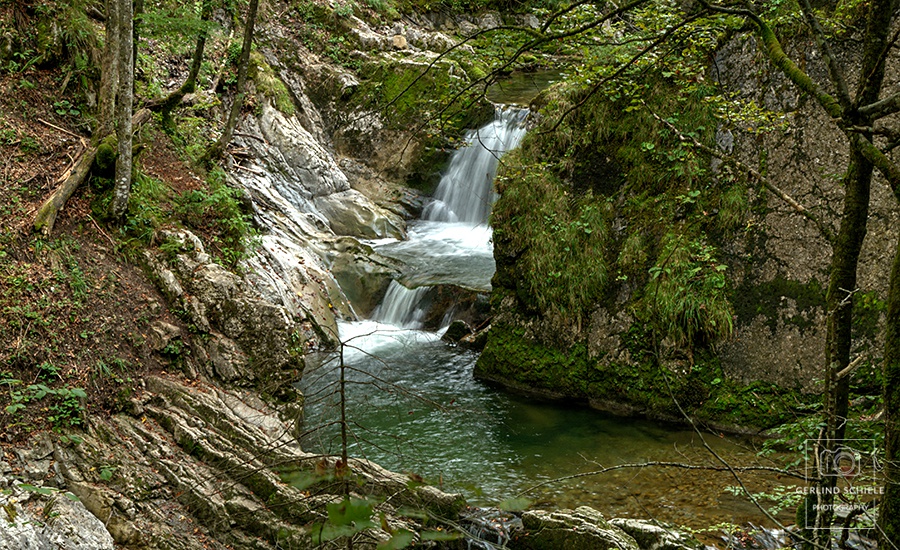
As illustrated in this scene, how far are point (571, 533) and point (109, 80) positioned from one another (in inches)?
314

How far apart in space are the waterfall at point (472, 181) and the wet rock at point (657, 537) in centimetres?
1013

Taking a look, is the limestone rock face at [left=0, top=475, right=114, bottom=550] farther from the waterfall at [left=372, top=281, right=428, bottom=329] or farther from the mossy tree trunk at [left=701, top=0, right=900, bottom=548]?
the waterfall at [left=372, top=281, right=428, bottom=329]

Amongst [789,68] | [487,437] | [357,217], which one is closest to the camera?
[789,68]

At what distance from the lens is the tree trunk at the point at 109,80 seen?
24.3ft

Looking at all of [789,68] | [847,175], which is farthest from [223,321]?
[847,175]

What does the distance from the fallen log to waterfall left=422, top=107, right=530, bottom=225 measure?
9.20 meters

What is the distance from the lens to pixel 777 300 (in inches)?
301

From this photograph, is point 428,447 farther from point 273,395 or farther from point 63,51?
point 63,51

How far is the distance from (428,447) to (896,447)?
19.6ft

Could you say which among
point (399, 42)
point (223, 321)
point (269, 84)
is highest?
point (399, 42)

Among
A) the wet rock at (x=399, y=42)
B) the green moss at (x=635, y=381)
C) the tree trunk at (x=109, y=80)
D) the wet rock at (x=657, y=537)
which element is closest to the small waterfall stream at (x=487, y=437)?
the green moss at (x=635, y=381)

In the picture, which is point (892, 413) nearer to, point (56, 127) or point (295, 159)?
point (56, 127)

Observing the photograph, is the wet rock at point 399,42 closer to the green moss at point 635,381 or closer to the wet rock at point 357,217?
the wet rock at point 357,217

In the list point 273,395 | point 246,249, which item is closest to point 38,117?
point 246,249
